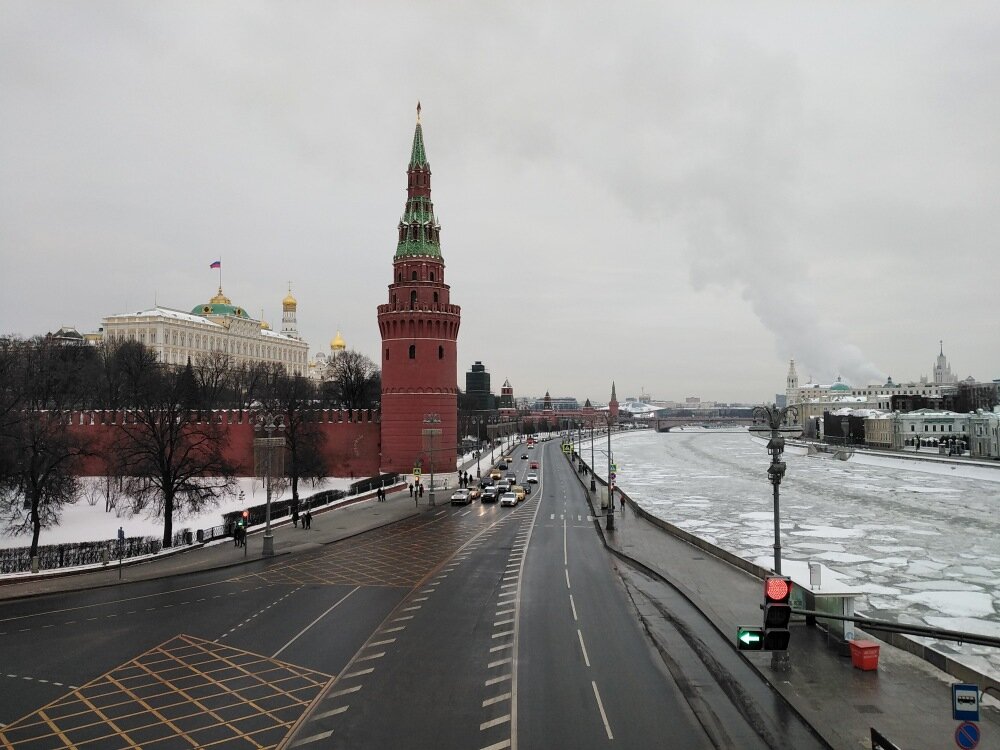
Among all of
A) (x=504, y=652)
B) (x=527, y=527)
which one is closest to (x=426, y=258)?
(x=527, y=527)

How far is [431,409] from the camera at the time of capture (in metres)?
59.8

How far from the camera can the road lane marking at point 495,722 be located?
11648 millimetres

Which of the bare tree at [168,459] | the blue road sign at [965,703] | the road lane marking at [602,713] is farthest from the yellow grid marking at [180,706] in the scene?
the bare tree at [168,459]

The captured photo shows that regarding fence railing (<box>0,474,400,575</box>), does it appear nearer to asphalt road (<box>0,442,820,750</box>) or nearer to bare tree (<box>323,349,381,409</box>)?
asphalt road (<box>0,442,820,750</box>)

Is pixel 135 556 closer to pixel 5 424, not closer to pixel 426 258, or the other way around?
pixel 5 424

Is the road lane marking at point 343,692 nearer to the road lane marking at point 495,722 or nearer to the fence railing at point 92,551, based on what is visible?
the road lane marking at point 495,722

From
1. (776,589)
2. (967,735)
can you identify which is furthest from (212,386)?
(967,735)

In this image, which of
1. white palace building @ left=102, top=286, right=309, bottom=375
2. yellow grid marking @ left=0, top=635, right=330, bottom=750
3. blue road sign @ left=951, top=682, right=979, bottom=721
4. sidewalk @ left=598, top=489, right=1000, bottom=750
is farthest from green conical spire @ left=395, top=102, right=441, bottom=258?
white palace building @ left=102, top=286, right=309, bottom=375

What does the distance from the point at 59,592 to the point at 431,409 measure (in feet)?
127

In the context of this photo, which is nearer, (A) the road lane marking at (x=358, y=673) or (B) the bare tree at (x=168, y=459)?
(A) the road lane marking at (x=358, y=673)

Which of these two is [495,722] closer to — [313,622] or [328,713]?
[328,713]

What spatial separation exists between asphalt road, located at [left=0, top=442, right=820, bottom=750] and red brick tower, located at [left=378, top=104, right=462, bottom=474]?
3406 cm

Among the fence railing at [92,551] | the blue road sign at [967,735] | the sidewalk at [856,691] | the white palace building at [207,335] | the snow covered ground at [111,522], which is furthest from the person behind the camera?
the white palace building at [207,335]

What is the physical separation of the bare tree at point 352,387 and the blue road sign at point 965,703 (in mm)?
71711
